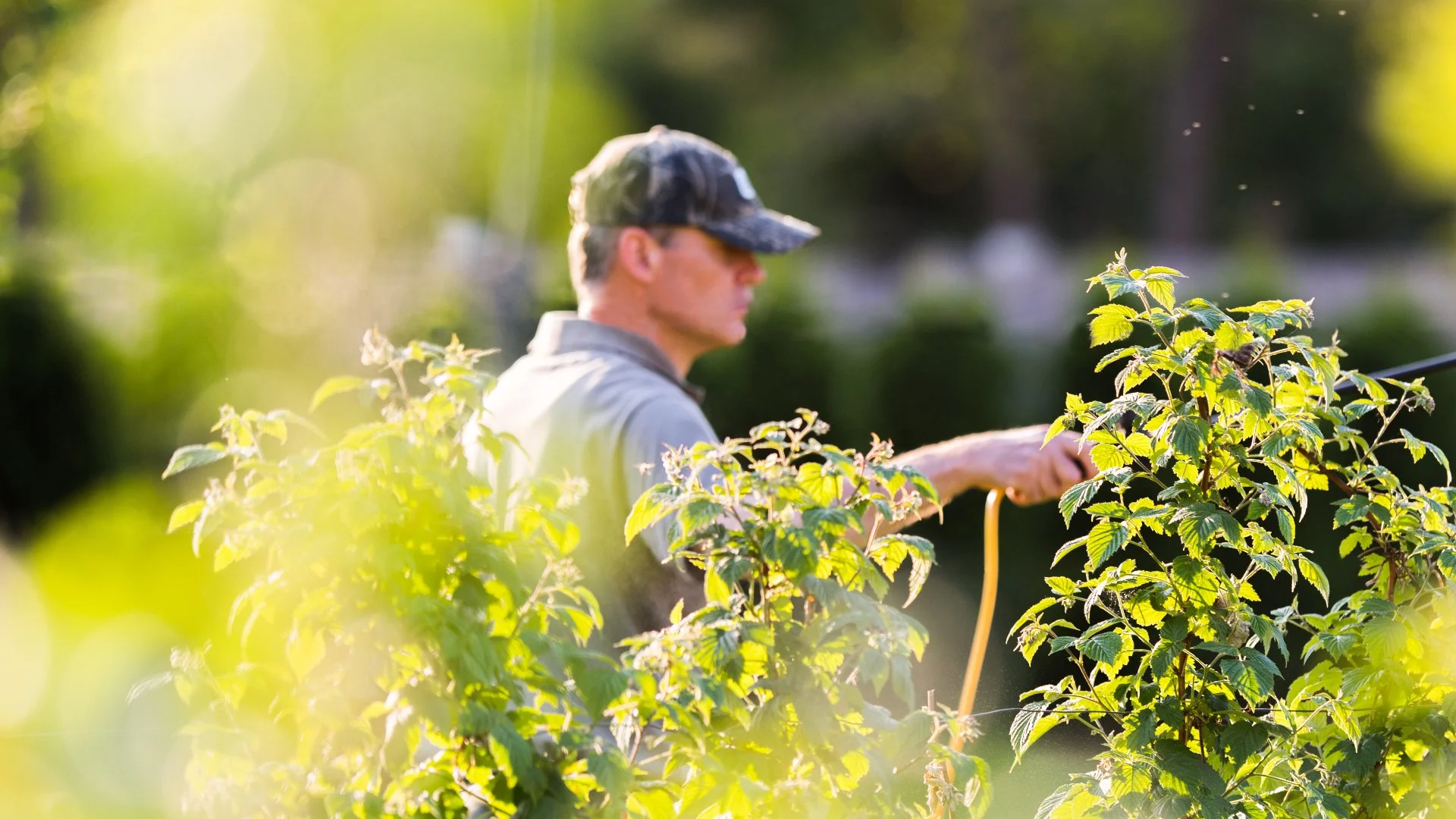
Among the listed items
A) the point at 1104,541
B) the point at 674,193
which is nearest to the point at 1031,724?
the point at 1104,541

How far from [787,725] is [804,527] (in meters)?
0.24

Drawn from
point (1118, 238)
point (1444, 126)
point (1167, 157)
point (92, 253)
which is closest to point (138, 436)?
point (92, 253)

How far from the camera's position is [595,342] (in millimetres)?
3096

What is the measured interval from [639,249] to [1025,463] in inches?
37.5

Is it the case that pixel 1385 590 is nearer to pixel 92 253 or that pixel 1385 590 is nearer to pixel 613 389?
pixel 613 389

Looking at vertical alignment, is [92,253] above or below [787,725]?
below

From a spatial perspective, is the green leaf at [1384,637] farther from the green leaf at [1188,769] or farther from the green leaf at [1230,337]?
the green leaf at [1230,337]

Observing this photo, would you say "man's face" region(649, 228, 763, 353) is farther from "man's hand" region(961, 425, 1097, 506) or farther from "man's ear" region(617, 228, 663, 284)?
"man's hand" region(961, 425, 1097, 506)

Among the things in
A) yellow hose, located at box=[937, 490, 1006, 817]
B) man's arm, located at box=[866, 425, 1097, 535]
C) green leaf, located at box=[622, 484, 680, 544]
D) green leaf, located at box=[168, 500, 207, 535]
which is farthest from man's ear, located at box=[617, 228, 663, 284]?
green leaf, located at box=[168, 500, 207, 535]

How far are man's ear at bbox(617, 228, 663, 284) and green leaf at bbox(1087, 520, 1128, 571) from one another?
4.55 ft

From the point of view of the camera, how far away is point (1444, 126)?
24188 mm

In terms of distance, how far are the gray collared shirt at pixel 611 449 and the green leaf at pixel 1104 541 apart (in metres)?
0.74

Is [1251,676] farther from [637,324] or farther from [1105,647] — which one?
[637,324]

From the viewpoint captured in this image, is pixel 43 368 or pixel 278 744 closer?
pixel 278 744
